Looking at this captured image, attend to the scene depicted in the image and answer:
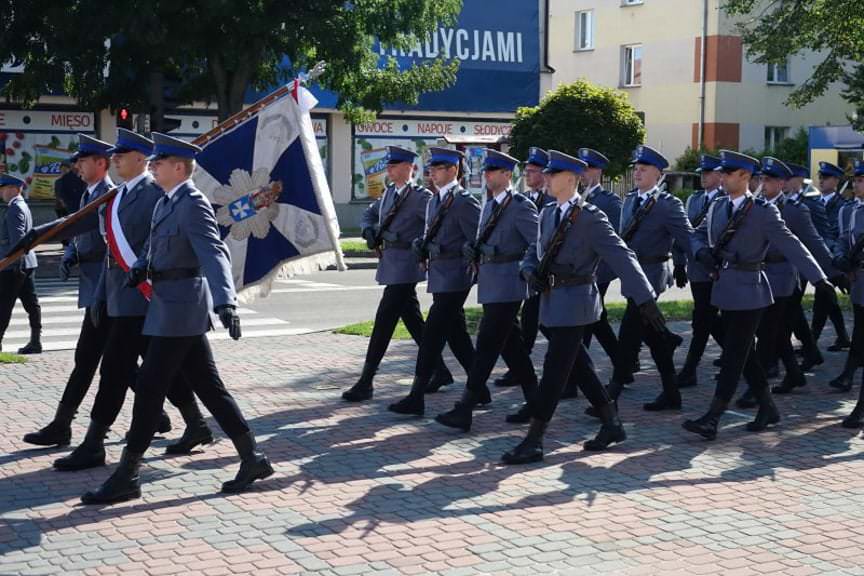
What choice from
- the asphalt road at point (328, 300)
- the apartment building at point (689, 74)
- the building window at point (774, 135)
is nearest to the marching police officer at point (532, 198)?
the asphalt road at point (328, 300)

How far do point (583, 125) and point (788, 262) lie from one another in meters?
19.7

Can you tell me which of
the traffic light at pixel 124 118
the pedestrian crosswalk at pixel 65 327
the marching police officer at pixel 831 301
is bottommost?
the pedestrian crosswalk at pixel 65 327

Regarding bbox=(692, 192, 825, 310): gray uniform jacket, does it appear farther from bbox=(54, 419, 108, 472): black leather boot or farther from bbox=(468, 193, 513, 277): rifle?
bbox=(54, 419, 108, 472): black leather boot

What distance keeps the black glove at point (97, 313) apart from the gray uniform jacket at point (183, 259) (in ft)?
3.02

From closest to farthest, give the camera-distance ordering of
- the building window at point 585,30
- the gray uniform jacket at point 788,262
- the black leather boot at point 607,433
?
the black leather boot at point 607,433
the gray uniform jacket at point 788,262
the building window at point 585,30

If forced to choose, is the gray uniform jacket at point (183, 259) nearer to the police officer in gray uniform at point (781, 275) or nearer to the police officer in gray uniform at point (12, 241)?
the police officer in gray uniform at point (781, 275)

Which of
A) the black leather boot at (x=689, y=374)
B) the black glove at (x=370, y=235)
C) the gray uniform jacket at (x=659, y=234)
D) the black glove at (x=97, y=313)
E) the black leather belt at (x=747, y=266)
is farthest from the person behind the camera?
the black leather boot at (x=689, y=374)

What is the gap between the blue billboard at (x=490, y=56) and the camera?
112ft

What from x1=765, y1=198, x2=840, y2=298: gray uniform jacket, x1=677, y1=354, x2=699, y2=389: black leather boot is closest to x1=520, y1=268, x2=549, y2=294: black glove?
x1=765, y1=198, x2=840, y2=298: gray uniform jacket

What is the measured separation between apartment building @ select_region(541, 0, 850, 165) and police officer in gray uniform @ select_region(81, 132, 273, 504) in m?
36.7

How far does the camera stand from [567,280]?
792 cm

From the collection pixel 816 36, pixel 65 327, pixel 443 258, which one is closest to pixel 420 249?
pixel 443 258

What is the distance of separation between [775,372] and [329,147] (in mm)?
22863

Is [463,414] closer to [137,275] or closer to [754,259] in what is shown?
[754,259]
